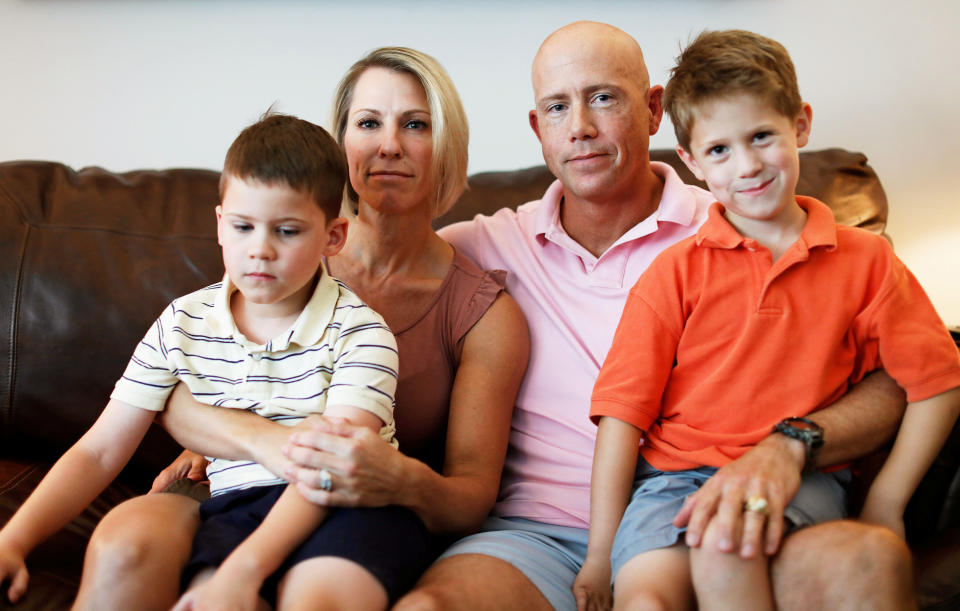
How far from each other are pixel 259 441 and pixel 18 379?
2.56ft

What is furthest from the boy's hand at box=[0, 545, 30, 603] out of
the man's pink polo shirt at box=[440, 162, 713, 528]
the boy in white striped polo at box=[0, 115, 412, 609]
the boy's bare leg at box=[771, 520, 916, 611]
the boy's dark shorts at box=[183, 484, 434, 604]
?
the boy's bare leg at box=[771, 520, 916, 611]

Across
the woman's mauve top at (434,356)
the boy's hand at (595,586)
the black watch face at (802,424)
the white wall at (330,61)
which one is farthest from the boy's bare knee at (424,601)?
the white wall at (330,61)

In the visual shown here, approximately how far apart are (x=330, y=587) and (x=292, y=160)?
60 cm

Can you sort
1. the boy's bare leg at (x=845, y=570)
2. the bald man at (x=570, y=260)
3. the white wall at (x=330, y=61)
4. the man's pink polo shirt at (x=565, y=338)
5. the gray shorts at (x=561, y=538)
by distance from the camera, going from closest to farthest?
1. the boy's bare leg at (x=845, y=570)
2. the gray shorts at (x=561, y=538)
3. the bald man at (x=570, y=260)
4. the man's pink polo shirt at (x=565, y=338)
5. the white wall at (x=330, y=61)

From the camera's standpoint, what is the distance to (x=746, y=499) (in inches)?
45.2

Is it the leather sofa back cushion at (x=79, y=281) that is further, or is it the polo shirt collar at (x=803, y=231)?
the leather sofa back cushion at (x=79, y=281)

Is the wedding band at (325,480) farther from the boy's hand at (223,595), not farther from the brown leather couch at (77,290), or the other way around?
the brown leather couch at (77,290)

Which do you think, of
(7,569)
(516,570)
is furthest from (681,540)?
(7,569)

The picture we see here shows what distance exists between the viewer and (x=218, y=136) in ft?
7.73

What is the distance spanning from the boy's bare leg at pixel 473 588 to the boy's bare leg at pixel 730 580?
0.29 metres

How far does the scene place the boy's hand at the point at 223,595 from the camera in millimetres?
1080

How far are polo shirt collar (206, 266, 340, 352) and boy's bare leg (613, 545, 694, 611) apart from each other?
580 mm

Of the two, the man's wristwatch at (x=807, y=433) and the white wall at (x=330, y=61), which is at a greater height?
the white wall at (x=330, y=61)

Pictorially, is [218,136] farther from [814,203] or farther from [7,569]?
[814,203]
